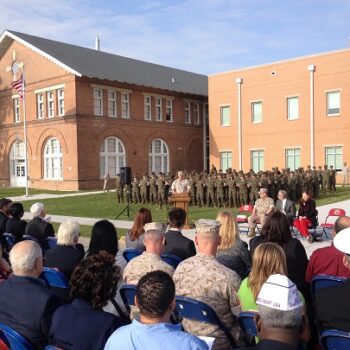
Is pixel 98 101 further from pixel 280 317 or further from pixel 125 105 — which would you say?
pixel 280 317

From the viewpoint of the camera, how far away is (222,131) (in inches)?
1442

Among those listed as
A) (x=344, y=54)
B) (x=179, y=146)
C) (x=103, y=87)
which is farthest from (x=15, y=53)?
(x=344, y=54)

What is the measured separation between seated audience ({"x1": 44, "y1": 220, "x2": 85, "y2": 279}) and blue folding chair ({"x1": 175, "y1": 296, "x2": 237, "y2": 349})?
6.15 ft

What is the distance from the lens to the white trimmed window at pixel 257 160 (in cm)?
3419

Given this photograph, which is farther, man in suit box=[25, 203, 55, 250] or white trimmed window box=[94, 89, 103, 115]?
white trimmed window box=[94, 89, 103, 115]

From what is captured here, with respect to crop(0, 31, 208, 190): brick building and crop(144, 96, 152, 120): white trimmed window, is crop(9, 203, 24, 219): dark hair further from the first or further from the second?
crop(144, 96, 152, 120): white trimmed window

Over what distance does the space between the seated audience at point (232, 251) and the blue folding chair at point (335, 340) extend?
2.20m

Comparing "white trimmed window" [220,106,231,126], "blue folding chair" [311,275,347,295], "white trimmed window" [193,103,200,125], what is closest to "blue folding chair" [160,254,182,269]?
"blue folding chair" [311,275,347,295]

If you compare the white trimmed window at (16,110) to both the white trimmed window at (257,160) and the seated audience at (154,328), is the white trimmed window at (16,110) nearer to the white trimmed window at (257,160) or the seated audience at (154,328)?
the white trimmed window at (257,160)

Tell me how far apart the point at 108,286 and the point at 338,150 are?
29.9 meters

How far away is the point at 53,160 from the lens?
3422cm

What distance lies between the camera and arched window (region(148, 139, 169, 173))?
124 ft

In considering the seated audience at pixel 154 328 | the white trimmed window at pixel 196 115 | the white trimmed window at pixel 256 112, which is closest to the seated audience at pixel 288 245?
the seated audience at pixel 154 328

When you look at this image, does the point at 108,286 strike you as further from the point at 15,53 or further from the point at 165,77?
the point at 165,77
